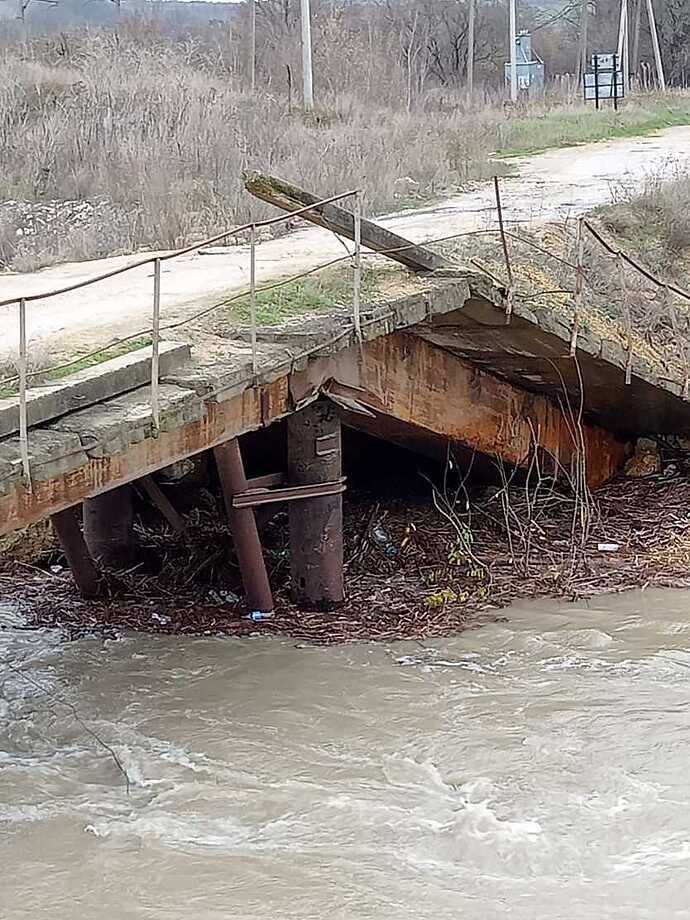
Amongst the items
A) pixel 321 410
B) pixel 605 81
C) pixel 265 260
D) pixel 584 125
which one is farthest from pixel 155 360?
pixel 605 81

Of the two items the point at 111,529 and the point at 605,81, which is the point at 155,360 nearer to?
the point at 111,529

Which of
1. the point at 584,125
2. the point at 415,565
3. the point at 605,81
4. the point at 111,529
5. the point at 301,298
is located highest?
the point at 605,81

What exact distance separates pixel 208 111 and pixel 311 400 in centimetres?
1469

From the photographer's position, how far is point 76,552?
948 centimetres

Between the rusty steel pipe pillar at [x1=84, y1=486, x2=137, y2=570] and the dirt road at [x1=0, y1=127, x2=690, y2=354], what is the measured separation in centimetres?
164

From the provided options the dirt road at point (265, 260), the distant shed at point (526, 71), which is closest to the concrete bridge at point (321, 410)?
the dirt road at point (265, 260)

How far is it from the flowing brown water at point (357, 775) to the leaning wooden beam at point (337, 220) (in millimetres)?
2643

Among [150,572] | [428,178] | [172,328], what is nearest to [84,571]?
[150,572]

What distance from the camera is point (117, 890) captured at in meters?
5.76

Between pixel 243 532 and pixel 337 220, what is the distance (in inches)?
86.0

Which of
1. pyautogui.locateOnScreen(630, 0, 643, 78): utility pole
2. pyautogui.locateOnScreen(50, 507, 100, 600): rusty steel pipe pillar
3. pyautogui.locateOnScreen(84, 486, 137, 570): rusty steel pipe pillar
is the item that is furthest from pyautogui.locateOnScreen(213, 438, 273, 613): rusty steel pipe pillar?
pyautogui.locateOnScreen(630, 0, 643, 78): utility pole

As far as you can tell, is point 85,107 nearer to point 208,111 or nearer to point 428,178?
point 208,111

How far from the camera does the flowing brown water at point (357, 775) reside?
5730mm

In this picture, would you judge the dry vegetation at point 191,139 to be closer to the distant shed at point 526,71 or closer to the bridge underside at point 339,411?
the bridge underside at point 339,411
